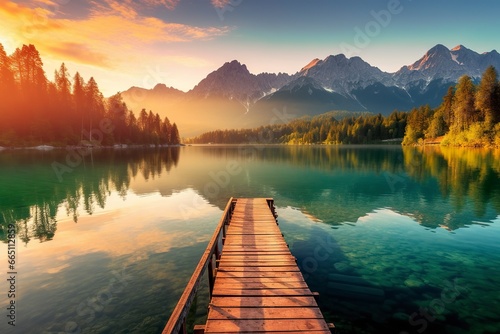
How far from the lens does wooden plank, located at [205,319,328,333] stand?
6.91 meters

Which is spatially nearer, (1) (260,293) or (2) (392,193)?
(1) (260,293)

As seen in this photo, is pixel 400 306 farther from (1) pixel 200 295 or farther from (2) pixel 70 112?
(2) pixel 70 112

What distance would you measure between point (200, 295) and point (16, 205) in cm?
2518

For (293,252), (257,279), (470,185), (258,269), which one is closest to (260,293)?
(257,279)

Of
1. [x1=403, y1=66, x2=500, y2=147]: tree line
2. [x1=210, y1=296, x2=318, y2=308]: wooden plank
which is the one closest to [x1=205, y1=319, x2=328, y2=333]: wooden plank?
[x1=210, y1=296, x2=318, y2=308]: wooden plank

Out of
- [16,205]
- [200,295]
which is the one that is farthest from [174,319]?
[16,205]

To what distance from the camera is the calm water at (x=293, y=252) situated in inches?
402

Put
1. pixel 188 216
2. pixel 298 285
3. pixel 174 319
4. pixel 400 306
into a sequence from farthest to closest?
pixel 188 216 < pixel 400 306 < pixel 298 285 < pixel 174 319

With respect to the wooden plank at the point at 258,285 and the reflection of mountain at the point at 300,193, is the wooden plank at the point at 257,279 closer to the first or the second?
the wooden plank at the point at 258,285

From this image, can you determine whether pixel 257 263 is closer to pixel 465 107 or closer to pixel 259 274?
pixel 259 274

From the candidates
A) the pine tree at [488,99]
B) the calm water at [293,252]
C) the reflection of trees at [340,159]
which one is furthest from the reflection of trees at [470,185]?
the pine tree at [488,99]

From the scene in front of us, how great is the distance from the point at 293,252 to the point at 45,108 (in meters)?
130

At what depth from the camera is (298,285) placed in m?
9.23

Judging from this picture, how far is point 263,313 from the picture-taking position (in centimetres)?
765
